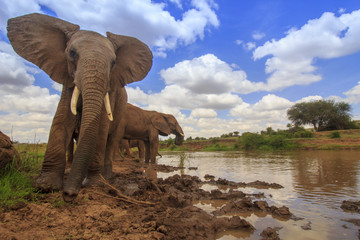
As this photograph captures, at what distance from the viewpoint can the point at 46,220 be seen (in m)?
2.17

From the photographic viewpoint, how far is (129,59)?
17.0 ft

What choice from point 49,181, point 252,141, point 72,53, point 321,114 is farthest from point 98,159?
point 321,114

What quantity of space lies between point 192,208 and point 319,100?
156 feet

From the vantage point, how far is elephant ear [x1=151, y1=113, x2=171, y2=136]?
12.3 meters

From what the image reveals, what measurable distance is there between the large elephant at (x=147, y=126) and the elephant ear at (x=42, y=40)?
6014 millimetres

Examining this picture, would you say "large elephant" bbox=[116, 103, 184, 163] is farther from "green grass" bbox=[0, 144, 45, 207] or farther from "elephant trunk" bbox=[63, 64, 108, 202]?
"elephant trunk" bbox=[63, 64, 108, 202]

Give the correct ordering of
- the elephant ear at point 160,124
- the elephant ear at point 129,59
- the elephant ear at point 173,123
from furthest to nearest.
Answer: the elephant ear at point 173,123 < the elephant ear at point 160,124 < the elephant ear at point 129,59

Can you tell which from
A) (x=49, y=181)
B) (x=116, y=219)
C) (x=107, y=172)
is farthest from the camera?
(x=107, y=172)

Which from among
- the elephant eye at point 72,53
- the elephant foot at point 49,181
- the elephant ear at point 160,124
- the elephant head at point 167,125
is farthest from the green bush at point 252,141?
the elephant foot at point 49,181

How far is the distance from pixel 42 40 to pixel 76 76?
4.67ft

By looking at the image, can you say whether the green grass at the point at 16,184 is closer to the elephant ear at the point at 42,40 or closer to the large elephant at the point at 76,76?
the large elephant at the point at 76,76

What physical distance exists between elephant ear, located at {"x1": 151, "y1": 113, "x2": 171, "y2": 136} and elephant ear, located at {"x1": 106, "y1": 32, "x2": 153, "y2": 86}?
6876mm

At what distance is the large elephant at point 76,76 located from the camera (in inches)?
123

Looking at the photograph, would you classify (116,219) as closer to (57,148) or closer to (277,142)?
(57,148)
